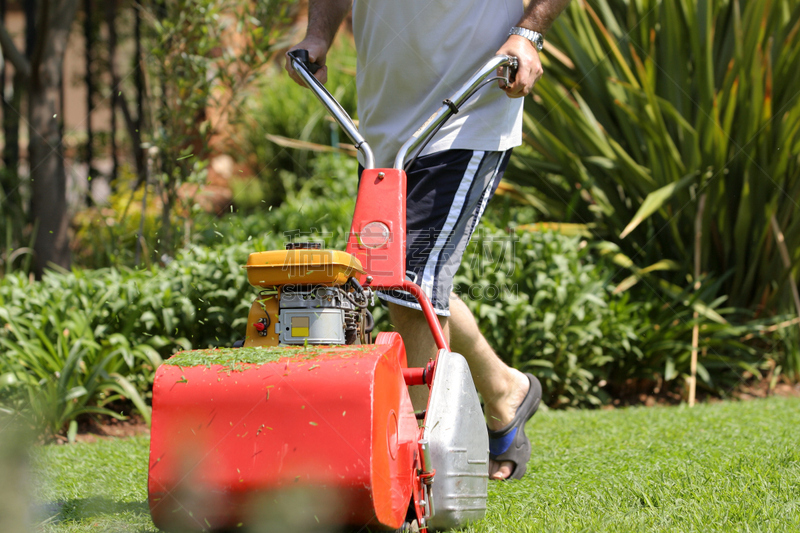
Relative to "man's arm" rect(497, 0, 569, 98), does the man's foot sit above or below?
below

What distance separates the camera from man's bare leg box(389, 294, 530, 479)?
174 centimetres

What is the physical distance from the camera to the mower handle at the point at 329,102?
1.65m

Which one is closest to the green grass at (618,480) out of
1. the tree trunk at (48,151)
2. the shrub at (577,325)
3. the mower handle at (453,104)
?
the shrub at (577,325)

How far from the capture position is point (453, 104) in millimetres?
1607

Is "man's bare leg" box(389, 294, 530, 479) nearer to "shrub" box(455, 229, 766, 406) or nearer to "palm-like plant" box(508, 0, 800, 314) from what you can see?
"shrub" box(455, 229, 766, 406)

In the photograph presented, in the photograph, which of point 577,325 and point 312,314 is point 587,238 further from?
point 312,314

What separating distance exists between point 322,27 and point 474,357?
102 centimetres

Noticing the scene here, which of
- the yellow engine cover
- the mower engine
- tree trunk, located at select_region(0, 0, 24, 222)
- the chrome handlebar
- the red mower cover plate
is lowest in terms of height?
the red mower cover plate

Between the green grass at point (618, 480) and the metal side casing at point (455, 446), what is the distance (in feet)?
0.25

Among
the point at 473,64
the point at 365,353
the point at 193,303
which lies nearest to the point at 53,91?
the point at 193,303

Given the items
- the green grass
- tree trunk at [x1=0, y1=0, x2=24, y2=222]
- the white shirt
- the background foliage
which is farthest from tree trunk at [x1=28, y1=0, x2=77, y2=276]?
the white shirt

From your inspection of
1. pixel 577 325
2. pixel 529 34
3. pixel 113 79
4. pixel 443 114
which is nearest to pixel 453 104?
pixel 443 114

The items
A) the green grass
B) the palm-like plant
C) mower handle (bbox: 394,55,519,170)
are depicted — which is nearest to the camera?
the green grass

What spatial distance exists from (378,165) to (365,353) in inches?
30.3
